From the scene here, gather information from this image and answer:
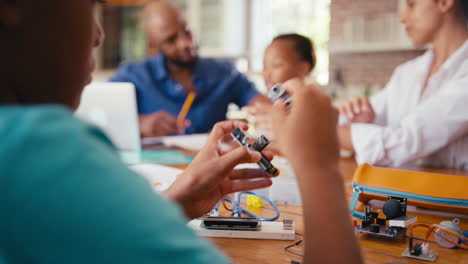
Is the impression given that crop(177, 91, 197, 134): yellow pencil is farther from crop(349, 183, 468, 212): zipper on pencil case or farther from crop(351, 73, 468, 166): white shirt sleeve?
crop(349, 183, 468, 212): zipper on pencil case

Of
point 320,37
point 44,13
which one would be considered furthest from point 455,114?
point 320,37

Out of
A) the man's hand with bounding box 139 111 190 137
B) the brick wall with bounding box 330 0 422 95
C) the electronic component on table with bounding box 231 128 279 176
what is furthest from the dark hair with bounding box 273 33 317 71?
the brick wall with bounding box 330 0 422 95

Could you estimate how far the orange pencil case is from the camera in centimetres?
93

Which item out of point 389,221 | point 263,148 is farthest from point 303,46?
point 389,221

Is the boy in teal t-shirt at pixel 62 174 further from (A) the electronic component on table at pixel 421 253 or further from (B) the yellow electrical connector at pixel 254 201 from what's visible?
(B) the yellow electrical connector at pixel 254 201

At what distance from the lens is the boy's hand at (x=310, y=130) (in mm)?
516

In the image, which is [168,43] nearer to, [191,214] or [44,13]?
[191,214]

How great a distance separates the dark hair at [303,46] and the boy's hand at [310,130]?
485 mm

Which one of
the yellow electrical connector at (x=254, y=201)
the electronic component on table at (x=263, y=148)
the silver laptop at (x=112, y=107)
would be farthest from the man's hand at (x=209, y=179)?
the silver laptop at (x=112, y=107)

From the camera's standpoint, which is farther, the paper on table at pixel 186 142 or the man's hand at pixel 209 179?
the paper on table at pixel 186 142

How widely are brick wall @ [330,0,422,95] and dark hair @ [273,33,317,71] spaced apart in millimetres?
3101

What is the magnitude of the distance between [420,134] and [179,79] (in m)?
1.52

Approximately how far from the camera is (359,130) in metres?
1.48

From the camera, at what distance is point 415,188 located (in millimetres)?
951
